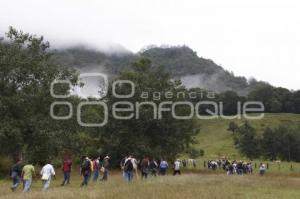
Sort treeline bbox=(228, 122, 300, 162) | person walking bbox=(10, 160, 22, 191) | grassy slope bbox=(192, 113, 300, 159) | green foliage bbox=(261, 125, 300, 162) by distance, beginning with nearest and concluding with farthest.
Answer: person walking bbox=(10, 160, 22, 191) → green foliage bbox=(261, 125, 300, 162) → treeline bbox=(228, 122, 300, 162) → grassy slope bbox=(192, 113, 300, 159)

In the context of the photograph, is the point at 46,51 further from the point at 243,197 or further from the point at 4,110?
the point at 243,197

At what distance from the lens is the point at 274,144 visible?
120 m

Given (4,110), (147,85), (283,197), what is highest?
(147,85)

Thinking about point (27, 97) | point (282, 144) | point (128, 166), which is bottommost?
point (128, 166)

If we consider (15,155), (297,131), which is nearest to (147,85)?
(15,155)

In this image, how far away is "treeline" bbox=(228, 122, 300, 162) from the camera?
388 feet

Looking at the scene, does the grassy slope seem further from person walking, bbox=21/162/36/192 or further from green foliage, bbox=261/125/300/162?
person walking, bbox=21/162/36/192

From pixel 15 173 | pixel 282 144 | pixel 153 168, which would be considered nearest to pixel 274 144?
pixel 282 144

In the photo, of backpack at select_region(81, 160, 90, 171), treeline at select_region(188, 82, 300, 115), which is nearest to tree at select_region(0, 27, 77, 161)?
backpack at select_region(81, 160, 90, 171)

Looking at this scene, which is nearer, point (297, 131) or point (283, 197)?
point (283, 197)

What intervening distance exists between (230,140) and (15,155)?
111595 mm

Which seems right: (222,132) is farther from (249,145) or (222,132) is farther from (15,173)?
(15,173)

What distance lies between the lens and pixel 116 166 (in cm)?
6347

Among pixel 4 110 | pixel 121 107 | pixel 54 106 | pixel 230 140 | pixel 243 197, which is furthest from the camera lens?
pixel 230 140
